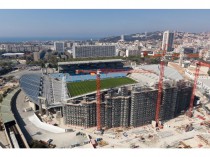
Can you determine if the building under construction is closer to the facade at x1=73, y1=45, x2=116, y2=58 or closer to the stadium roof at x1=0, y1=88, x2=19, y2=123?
the stadium roof at x1=0, y1=88, x2=19, y2=123

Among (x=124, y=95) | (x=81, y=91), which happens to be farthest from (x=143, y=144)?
(x=81, y=91)

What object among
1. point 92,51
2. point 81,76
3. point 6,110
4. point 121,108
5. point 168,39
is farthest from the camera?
point 168,39

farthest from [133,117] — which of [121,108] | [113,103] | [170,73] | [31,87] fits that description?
[170,73]

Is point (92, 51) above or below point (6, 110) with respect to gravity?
above

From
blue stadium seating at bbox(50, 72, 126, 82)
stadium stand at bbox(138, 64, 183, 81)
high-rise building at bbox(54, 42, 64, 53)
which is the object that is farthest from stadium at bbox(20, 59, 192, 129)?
high-rise building at bbox(54, 42, 64, 53)

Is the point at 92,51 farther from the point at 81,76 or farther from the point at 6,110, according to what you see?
the point at 6,110

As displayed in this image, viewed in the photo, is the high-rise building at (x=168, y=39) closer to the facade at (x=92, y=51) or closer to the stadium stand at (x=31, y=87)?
the facade at (x=92, y=51)
